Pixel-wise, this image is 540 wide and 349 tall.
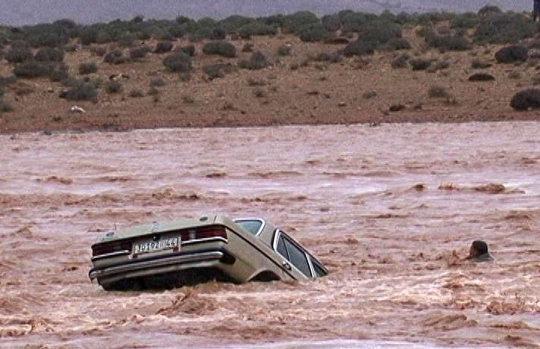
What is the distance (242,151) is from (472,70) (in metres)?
16.6

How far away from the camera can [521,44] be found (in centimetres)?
5116

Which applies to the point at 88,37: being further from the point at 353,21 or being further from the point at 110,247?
the point at 110,247

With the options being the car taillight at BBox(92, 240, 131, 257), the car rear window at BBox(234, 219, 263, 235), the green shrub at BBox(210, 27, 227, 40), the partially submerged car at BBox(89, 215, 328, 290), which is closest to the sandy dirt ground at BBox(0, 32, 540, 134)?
the green shrub at BBox(210, 27, 227, 40)

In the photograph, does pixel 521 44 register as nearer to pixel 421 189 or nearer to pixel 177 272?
pixel 421 189

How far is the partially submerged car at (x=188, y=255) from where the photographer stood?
12500mm

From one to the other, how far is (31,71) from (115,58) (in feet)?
15.2

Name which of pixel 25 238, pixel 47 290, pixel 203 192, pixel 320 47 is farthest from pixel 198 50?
pixel 47 290

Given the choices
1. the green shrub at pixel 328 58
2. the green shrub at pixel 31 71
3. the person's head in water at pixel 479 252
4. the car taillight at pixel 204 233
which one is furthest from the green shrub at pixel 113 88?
the car taillight at pixel 204 233

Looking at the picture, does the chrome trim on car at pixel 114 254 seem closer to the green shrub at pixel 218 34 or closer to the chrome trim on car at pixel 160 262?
the chrome trim on car at pixel 160 262

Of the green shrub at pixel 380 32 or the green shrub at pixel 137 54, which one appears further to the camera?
the green shrub at pixel 380 32

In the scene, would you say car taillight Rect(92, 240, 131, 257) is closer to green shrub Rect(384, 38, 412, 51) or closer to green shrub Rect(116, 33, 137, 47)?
green shrub Rect(384, 38, 412, 51)

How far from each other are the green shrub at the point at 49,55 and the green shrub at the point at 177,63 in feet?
15.3

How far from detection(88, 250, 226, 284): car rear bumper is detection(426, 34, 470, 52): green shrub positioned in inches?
1538

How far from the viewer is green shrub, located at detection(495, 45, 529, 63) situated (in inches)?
1834
